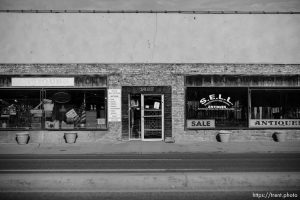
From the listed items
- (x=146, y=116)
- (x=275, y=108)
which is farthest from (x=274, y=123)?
(x=146, y=116)

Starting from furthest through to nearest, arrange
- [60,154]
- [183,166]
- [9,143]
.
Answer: [9,143], [60,154], [183,166]

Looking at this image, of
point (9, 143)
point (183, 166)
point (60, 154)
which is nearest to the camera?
point (183, 166)

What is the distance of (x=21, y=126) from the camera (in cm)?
2059

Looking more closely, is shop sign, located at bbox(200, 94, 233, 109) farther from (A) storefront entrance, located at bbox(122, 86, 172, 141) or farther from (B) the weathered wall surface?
(A) storefront entrance, located at bbox(122, 86, 172, 141)

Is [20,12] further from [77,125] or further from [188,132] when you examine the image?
[188,132]

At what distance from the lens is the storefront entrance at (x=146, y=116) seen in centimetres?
2058

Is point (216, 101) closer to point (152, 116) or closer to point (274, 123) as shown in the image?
point (274, 123)

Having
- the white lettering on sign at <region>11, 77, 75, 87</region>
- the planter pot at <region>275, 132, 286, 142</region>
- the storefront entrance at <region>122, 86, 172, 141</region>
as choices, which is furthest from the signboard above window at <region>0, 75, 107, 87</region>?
the planter pot at <region>275, 132, 286, 142</region>

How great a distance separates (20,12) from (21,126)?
593cm

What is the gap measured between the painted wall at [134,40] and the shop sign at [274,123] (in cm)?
308

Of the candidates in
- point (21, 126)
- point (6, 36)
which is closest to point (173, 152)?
point (21, 126)

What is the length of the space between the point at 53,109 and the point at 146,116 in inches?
189

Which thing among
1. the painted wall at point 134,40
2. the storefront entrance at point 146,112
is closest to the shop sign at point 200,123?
the storefront entrance at point 146,112

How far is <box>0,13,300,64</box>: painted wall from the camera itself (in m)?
20.6
